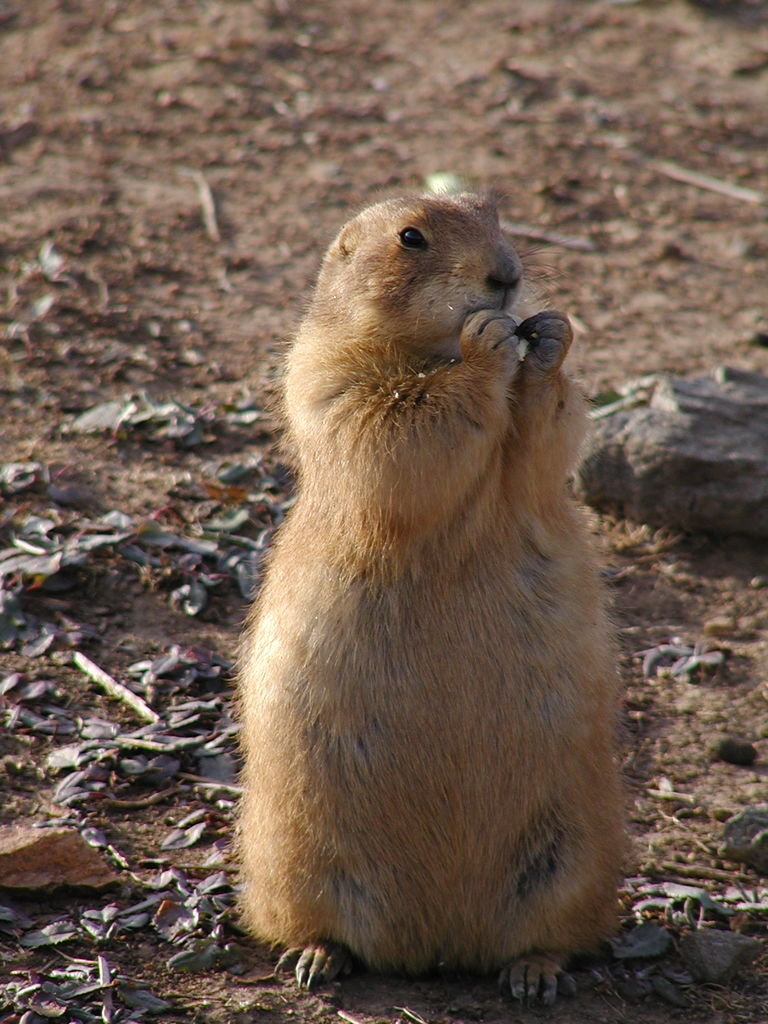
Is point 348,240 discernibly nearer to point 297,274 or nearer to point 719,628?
point 719,628

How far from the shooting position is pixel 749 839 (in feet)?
17.1

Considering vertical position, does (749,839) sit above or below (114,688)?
below

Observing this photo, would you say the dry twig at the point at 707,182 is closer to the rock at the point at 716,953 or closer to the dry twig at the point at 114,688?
the dry twig at the point at 114,688

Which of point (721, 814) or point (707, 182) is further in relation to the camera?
point (707, 182)

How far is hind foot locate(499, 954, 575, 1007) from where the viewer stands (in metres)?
4.40

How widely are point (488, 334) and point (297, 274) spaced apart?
5.33 m

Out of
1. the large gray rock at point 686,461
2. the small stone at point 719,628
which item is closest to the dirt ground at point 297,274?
the small stone at point 719,628

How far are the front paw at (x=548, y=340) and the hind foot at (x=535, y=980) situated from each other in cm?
196

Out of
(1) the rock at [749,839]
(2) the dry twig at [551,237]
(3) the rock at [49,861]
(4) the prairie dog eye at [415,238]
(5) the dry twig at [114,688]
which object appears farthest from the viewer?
(2) the dry twig at [551,237]

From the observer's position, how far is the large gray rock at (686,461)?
7008mm

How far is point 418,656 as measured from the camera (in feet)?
14.2

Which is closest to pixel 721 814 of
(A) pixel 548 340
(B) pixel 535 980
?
(B) pixel 535 980

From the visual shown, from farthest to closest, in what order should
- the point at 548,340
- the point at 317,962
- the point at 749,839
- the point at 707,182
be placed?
the point at 707,182
the point at 749,839
the point at 317,962
the point at 548,340

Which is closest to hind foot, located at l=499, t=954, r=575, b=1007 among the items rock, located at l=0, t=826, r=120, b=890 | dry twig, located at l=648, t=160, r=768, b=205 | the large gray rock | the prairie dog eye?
rock, located at l=0, t=826, r=120, b=890
